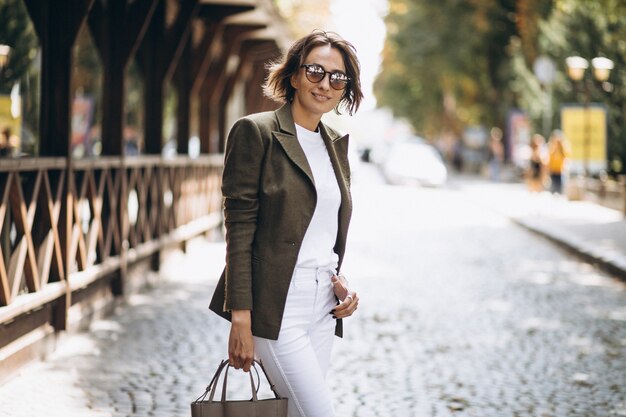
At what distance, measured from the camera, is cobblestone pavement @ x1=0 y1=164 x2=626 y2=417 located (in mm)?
6363

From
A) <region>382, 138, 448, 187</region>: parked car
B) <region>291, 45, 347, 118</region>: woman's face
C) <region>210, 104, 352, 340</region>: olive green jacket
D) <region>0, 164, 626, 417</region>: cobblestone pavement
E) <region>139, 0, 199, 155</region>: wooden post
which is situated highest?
<region>139, 0, 199, 155</region>: wooden post

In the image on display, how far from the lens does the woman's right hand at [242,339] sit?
11.0ft

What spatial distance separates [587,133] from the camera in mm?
24922

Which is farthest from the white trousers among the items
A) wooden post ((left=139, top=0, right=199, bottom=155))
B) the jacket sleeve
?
wooden post ((left=139, top=0, right=199, bottom=155))

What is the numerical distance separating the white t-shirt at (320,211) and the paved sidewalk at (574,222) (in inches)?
390

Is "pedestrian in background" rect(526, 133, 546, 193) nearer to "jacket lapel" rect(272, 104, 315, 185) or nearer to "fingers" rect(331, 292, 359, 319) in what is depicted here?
"fingers" rect(331, 292, 359, 319)

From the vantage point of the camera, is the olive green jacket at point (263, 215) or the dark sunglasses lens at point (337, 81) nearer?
the olive green jacket at point (263, 215)

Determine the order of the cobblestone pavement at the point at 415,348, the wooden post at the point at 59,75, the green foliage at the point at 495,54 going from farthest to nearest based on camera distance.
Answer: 1. the green foliage at the point at 495,54
2. the wooden post at the point at 59,75
3. the cobblestone pavement at the point at 415,348

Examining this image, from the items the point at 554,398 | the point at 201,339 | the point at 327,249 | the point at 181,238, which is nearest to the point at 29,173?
the point at 201,339

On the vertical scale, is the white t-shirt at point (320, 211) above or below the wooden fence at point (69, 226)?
above

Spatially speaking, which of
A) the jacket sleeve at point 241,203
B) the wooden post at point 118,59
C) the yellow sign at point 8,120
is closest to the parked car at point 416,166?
the yellow sign at point 8,120

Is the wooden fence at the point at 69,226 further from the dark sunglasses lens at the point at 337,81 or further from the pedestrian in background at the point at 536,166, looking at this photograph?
the pedestrian in background at the point at 536,166

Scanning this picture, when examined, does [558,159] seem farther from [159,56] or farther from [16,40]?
[16,40]

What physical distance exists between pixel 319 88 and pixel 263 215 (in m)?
0.49
